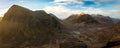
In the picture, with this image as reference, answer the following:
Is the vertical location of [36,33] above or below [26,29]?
below

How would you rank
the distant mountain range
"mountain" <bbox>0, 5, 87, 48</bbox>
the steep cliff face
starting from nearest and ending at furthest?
the distant mountain range
"mountain" <bbox>0, 5, 87, 48</bbox>
the steep cliff face

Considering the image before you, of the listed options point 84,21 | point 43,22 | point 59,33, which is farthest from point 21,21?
point 84,21

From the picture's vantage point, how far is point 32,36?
284 ft

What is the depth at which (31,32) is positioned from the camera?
291 ft

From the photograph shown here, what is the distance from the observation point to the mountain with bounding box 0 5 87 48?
79750 mm

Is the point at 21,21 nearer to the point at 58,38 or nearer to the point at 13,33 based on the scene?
the point at 13,33

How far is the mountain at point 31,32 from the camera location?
79750 millimetres

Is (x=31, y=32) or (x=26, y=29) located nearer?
(x=31, y=32)

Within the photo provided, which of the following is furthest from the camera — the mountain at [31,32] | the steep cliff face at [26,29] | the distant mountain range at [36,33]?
the steep cliff face at [26,29]

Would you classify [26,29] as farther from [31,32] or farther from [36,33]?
[36,33]

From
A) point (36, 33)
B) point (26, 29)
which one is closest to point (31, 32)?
point (36, 33)

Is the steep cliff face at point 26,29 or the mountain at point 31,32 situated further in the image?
the steep cliff face at point 26,29

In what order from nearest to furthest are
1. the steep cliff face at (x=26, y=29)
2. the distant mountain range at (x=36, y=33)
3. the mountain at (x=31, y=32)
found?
the distant mountain range at (x=36, y=33) → the mountain at (x=31, y=32) → the steep cliff face at (x=26, y=29)

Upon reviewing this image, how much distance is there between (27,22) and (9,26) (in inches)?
301
